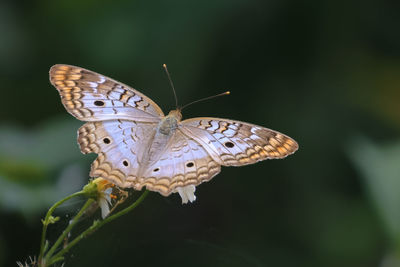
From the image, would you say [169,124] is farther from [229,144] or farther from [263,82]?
[263,82]

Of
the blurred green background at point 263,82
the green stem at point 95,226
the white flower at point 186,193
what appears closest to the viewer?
the green stem at point 95,226

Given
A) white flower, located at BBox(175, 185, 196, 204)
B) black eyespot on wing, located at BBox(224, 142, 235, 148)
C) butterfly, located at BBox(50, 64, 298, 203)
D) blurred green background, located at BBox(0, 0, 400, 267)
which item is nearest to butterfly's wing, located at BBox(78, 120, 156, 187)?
butterfly, located at BBox(50, 64, 298, 203)

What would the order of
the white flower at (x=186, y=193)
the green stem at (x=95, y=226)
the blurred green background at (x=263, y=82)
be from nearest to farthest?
the green stem at (x=95, y=226)
the white flower at (x=186, y=193)
the blurred green background at (x=263, y=82)

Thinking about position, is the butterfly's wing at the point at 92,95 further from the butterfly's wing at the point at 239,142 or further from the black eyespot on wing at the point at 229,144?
the black eyespot on wing at the point at 229,144

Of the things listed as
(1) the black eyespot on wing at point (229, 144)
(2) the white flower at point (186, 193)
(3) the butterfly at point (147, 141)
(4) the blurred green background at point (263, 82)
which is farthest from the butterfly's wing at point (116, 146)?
(4) the blurred green background at point (263, 82)

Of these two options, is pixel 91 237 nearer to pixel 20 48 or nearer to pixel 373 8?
pixel 20 48

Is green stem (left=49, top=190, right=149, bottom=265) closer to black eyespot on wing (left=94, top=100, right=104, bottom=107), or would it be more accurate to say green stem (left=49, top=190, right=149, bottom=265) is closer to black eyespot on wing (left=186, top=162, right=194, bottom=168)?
black eyespot on wing (left=186, top=162, right=194, bottom=168)

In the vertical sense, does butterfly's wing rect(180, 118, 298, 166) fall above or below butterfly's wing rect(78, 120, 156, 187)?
above
